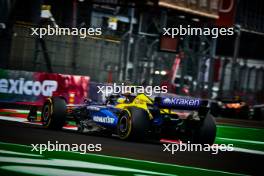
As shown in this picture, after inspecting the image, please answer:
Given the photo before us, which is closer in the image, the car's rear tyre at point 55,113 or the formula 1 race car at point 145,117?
the formula 1 race car at point 145,117

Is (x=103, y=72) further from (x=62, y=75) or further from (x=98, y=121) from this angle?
(x=98, y=121)

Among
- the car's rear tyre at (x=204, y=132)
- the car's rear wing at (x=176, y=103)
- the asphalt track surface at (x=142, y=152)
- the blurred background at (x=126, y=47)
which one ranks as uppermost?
the blurred background at (x=126, y=47)

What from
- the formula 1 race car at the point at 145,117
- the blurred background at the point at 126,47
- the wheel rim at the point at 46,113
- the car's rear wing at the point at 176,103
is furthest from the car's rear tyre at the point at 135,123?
the wheel rim at the point at 46,113

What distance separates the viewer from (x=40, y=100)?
61.5ft

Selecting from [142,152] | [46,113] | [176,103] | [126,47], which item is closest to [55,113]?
[46,113]

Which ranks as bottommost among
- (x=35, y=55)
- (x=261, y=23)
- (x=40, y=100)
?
(x=40, y=100)

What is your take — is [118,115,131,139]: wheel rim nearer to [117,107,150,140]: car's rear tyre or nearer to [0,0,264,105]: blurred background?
[117,107,150,140]: car's rear tyre

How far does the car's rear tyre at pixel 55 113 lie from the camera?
1141 centimetres

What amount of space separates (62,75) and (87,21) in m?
12.9

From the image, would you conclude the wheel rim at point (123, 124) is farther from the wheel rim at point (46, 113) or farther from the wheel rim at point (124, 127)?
the wheel rim at point (46, 113)

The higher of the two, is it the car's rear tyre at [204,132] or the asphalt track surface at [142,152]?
the car's rear tyre at [204,132]

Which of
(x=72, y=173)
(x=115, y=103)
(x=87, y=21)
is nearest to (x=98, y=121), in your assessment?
(x=115, y=103)

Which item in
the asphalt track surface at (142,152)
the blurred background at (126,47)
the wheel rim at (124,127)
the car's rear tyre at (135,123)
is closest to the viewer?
the asphalt track surface at (142,152)

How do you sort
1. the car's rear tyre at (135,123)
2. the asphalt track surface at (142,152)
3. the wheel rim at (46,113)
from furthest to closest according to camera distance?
the wheel rim at (46,113), the car's rear tyre at (135,123), the asphalt track surface at (142,152)
